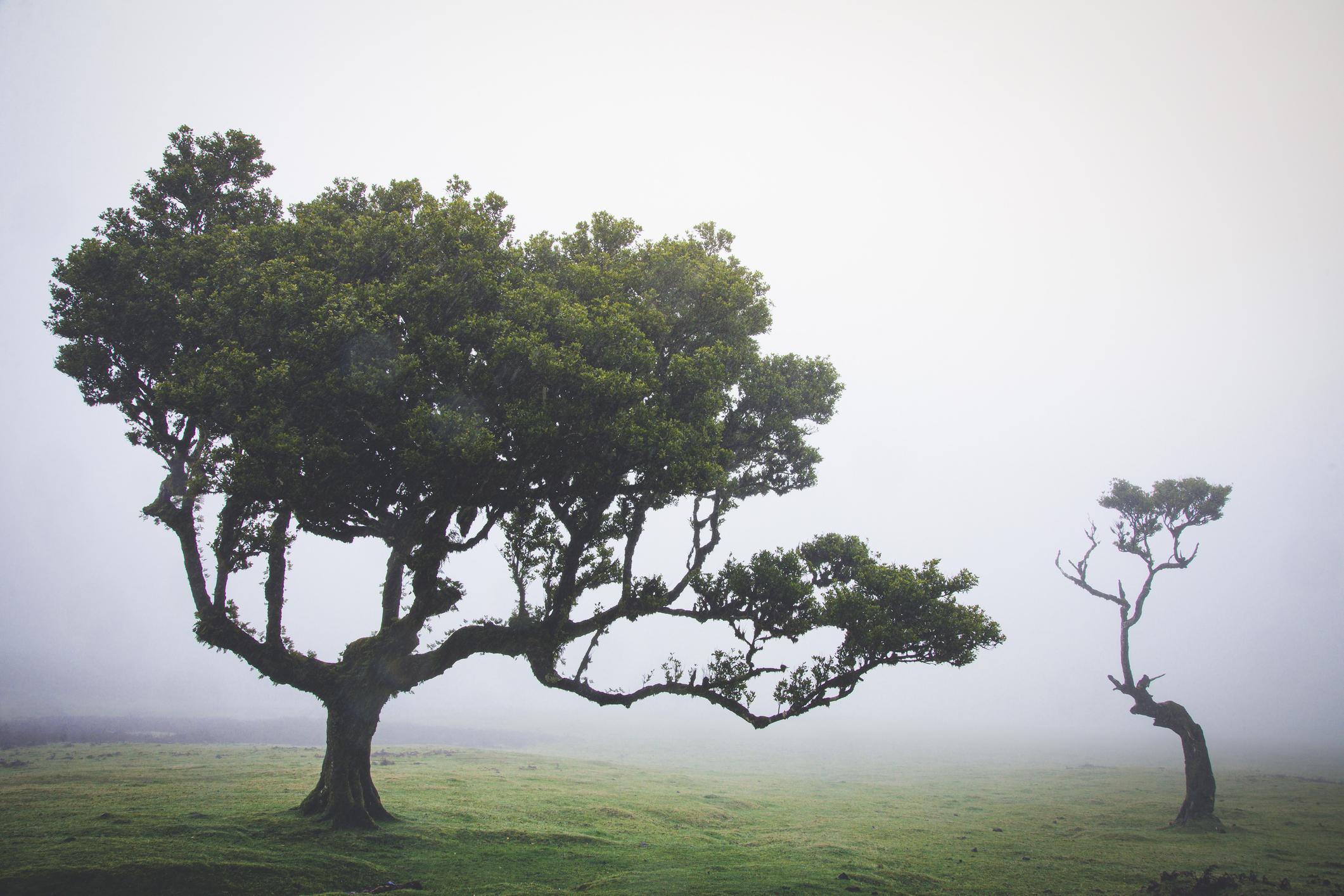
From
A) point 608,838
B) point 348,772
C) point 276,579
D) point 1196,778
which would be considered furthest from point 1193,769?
point 276,579

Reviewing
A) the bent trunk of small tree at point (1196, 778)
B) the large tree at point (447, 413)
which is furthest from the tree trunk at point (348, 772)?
the bent trunk of small tree at point (1196, 778)

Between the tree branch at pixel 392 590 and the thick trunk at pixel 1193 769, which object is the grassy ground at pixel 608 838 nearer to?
the thick trunk at pixel 1193 769

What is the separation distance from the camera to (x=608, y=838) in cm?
2672

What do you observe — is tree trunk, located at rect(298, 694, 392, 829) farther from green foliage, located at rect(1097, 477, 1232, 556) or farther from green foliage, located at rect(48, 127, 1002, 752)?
green foliage, located at rect(1097, 477, 1232, 556)

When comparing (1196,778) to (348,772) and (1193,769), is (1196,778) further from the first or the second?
(348,772)

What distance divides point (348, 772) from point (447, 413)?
14123mm

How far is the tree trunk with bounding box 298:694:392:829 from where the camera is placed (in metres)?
22.3

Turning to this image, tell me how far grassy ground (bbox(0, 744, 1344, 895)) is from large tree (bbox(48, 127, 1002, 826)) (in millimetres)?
4672

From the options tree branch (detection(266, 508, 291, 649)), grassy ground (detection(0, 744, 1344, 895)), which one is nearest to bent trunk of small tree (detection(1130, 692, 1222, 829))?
grassy ground (detection(0, 744, 1344, 895))

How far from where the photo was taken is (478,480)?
68.7ft

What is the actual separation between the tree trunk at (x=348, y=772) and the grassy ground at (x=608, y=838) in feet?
2.46

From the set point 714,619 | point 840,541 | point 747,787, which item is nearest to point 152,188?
point 714,619

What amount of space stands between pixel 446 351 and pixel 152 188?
Answer: 55.0 ft

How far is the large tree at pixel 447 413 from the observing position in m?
19.7
